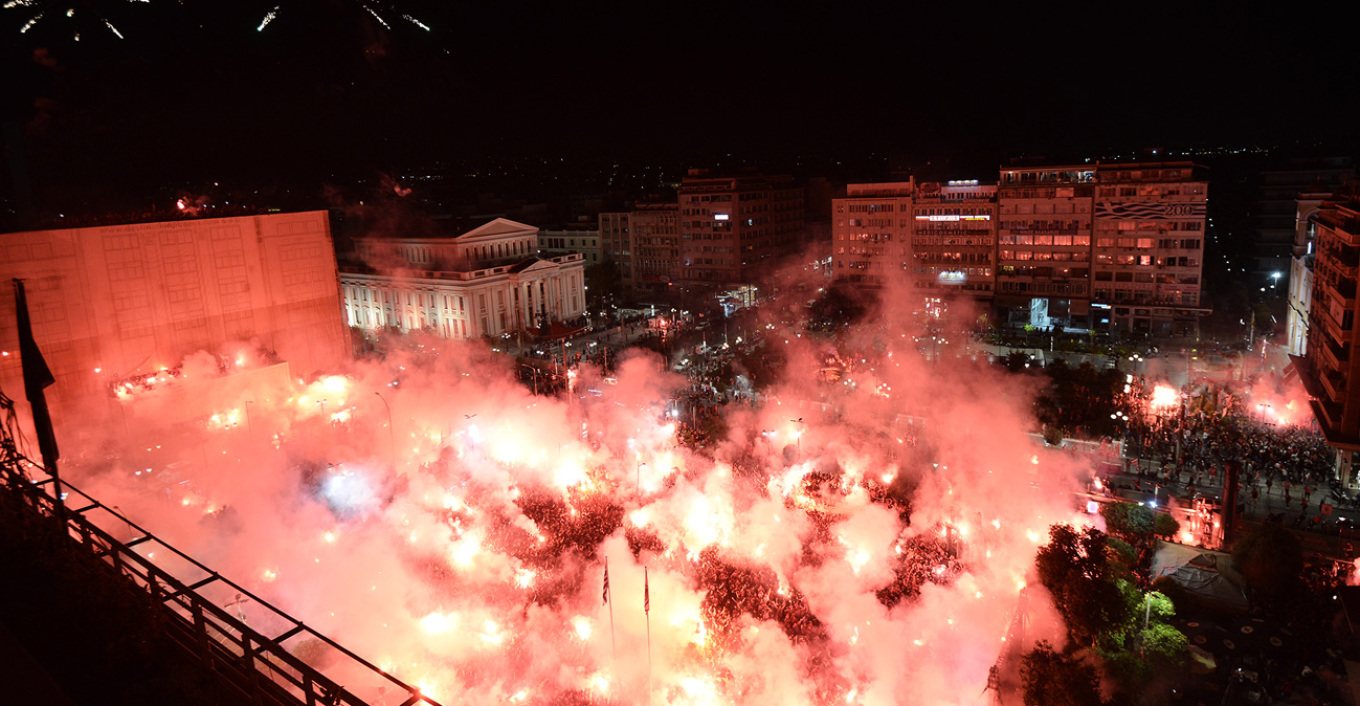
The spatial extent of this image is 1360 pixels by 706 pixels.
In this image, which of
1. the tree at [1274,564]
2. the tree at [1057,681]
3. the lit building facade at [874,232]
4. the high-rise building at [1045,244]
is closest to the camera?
the tree at [1057,681]

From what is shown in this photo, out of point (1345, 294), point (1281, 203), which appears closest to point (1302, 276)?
point (1345, 294)

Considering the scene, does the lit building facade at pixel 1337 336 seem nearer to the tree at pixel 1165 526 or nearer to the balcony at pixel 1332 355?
the balcony at pixel 1332 355

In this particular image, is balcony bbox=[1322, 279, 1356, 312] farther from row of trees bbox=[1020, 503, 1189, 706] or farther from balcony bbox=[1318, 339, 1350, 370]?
row of trees bbox=[1020, 503, 1189, 706]

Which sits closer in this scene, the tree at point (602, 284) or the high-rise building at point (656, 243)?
the tree at point (602, 284)

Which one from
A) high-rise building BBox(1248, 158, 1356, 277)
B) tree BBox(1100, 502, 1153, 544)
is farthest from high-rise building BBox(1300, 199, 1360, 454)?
high-rise building BBox(1248, 158, 1356, 277)

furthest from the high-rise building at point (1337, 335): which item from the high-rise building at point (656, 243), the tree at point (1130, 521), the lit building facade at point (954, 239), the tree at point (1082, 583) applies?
the high-rise building at point (656, 243)

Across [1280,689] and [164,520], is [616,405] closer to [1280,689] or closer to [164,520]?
[164,520]
